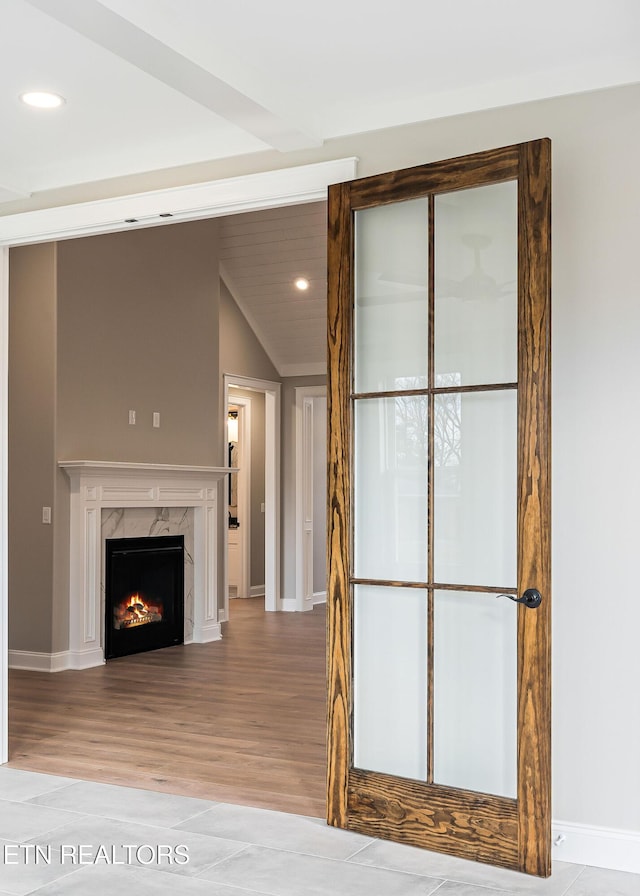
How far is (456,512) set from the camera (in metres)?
3.40

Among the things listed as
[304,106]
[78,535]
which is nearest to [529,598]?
[304,106]

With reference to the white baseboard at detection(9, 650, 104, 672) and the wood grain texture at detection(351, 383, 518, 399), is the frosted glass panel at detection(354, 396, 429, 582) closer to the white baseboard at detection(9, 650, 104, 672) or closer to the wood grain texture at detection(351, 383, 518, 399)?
the wood grain texture at detection(351, 383, 518, 399)

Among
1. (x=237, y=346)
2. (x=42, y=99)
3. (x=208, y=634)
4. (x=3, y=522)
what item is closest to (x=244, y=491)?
(x=237, y=346)

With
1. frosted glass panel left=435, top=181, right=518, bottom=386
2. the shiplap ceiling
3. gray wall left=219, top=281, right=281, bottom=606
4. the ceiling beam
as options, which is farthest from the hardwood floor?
the shiplap ceiling

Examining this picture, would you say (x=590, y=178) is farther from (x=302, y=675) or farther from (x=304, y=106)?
(x=302, y=675)

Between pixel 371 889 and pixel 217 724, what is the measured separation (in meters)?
2.33

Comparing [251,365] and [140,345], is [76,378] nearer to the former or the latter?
[140,345]

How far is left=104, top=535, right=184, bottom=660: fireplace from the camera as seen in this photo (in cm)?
727

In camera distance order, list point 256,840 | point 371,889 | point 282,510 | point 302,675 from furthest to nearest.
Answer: point 282,510 < point 302,675 < point 256,840 < point 371,889

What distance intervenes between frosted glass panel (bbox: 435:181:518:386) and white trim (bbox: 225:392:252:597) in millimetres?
7769

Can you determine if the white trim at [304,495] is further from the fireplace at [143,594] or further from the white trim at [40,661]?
the white trim at [40,661]

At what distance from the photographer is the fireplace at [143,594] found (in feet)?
23.9

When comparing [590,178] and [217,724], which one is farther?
[217,724]

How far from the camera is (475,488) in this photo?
3.37 meters
